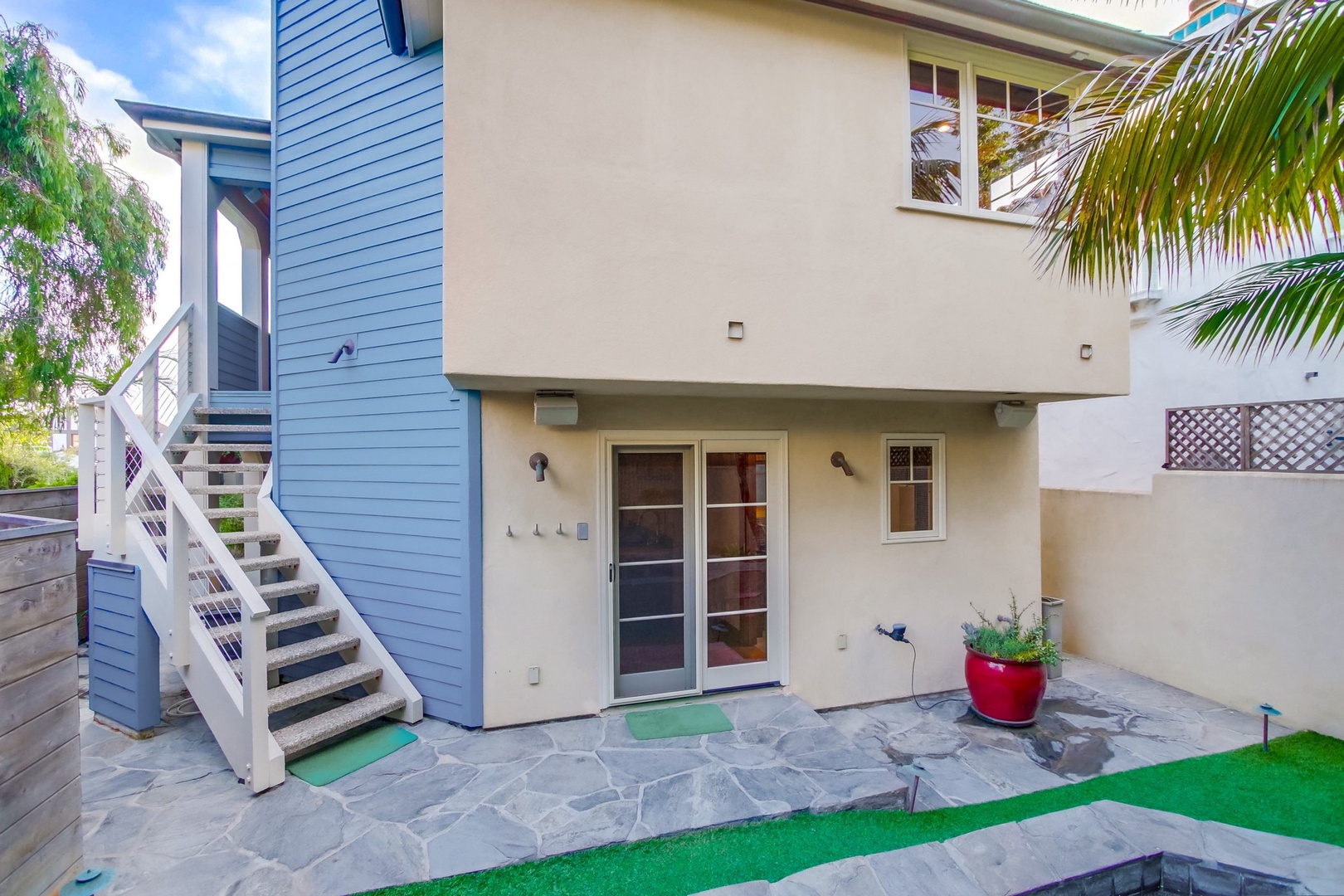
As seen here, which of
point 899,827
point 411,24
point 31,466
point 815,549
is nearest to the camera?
point 899,827

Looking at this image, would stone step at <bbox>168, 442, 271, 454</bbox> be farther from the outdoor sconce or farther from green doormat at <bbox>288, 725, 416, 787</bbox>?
green doormat at <bbox>288, 725, 416, 787</bbox>

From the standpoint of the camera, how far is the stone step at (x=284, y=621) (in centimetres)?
471

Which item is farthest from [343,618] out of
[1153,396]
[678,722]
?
[1153,396]

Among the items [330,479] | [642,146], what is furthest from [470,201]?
[330,479]

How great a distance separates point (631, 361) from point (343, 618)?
368 cm

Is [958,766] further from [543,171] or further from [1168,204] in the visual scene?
[543,171]

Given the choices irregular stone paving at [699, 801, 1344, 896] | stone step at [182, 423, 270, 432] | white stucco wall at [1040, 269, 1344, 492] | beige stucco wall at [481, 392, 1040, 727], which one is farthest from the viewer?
white stucco wall at [1040, 269, 1344, 492]

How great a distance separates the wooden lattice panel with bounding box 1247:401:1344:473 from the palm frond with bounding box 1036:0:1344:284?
332 cm

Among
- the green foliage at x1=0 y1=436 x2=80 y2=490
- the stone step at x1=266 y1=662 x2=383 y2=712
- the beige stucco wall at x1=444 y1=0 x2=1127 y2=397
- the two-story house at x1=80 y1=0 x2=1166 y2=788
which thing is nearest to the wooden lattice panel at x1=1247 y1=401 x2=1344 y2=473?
the two-story house at x1=80 y1=0 x2=1166 y2=788

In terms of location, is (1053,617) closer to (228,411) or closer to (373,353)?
(373,353)

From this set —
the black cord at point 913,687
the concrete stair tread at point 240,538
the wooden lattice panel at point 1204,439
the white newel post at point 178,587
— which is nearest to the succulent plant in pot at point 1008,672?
the black cord at point 913,687

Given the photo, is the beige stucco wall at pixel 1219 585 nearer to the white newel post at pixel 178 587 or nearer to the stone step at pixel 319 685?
the stone step at pixel 319 685

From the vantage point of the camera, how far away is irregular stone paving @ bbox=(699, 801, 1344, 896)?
303 cm

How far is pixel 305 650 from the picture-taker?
4898 millimetres
